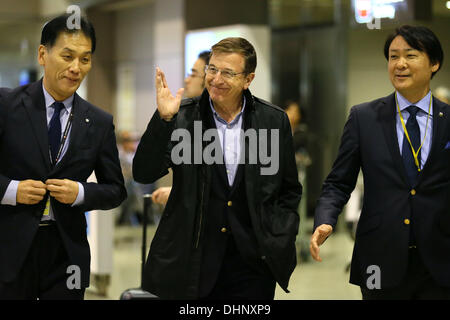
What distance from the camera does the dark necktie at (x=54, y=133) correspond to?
2.96 meters

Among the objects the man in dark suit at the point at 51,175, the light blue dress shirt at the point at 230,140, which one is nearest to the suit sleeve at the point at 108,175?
the man in dark suit at the point at 51,175

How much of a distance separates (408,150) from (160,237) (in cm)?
116

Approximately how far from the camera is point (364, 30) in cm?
1049

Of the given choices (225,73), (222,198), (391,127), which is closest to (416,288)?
(391,127)

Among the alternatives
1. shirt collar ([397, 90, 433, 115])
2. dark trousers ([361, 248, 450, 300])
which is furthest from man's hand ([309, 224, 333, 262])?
shirt collar ([397, 90, 433, 115])

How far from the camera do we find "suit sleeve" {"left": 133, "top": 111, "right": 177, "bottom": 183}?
9.57 ft

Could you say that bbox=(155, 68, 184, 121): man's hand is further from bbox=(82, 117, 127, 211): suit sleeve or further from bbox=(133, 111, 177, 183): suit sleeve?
bbox=(82, 117, 127, 211): suit sleeve

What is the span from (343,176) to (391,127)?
308mm

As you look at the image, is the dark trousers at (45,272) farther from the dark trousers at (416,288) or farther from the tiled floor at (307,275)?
the tiled floor at (307,275)

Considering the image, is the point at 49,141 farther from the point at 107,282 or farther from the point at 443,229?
the point at 107,282

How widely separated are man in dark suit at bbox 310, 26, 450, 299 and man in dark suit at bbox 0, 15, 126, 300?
40.6 inches

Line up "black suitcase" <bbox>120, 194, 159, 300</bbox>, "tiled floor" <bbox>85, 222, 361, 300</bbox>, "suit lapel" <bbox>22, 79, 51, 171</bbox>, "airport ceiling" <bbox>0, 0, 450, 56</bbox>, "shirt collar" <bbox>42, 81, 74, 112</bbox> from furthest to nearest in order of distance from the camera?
"airport ceiling" <bbox>0, 0, 450, 56</bbox>
"tiled floor" <bbox>85, 222, 361, 300</bbox>
"black suitcase" <bbox>120, 194, 159, 300</bbox>
"shirt collar" <bbox>42, 81, 74, 112</bbox>
"suit lapel" <bbox>22, 79, 51, 171</bbox>

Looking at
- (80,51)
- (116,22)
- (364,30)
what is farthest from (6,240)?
(116,22)

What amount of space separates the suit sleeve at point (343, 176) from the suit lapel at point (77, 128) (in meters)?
1.10
